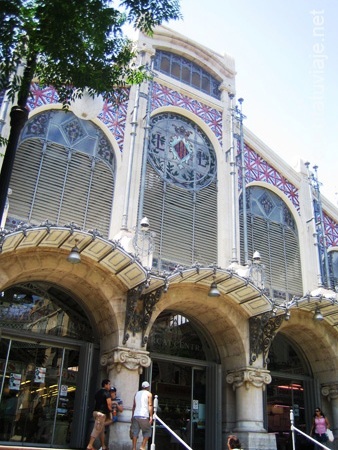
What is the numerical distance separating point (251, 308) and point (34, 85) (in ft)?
27.8

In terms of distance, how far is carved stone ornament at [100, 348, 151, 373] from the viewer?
37.1 feet

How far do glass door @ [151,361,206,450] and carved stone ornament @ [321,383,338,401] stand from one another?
414 cm

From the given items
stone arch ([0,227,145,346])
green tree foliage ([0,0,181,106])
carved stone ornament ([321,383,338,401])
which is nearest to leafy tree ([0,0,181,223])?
green tree foliage ([0,0,181,106])

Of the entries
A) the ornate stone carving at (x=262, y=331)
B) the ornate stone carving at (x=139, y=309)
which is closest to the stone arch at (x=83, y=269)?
the ornate stone carving at (x=139, y=309)

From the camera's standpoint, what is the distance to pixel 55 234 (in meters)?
10.5

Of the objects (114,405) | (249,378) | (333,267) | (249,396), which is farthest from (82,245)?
(333,267)

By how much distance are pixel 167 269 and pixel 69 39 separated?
8.32 metres

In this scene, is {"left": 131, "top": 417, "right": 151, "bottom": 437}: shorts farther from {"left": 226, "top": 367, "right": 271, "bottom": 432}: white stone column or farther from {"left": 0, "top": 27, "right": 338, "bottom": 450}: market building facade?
{"left": 226, "top": 367, "right": 271, "bottom": 432}: white stone column

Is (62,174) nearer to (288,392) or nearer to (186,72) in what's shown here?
(186,72)

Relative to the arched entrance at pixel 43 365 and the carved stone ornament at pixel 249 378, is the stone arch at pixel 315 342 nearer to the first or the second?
the carved stone ornament at pixel 249 378

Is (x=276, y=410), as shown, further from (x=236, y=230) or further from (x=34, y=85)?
(x=34, y=85)

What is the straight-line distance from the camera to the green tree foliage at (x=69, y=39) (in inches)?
229

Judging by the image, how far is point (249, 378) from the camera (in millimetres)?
13000

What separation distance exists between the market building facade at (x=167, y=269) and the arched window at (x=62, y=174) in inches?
1.5
